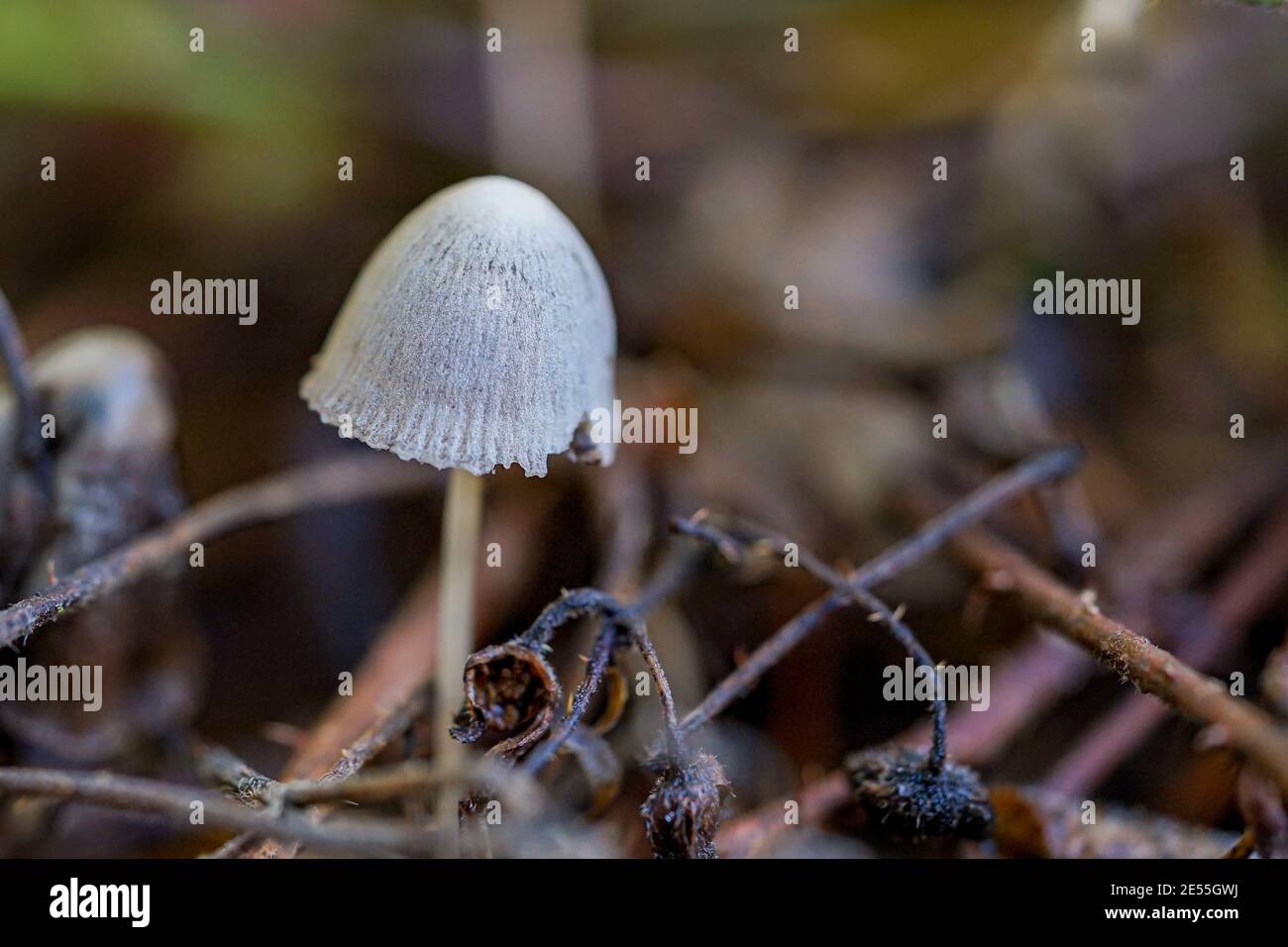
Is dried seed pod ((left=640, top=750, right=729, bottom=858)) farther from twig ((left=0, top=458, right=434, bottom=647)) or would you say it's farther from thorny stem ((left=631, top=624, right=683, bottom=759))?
twig ((left=0, top=458, right=434, bottom=647))

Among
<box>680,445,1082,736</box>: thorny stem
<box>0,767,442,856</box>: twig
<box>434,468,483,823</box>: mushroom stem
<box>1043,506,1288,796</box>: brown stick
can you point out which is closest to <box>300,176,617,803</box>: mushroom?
<box>434,468,483,823</box>: mushroom stem

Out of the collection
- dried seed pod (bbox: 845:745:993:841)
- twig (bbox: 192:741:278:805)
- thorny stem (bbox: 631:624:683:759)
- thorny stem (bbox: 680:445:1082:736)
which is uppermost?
thorny stem (bbox: 680:445:1082:736)

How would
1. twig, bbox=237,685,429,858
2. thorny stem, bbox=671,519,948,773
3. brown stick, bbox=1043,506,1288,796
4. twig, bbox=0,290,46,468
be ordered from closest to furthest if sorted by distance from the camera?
twig, bbox=237,685,429,858 → thorny stem, bbox=671,519,948,773 → twig, bbox=0,290,46,468 → brown stick, bbox=1043,506,1288,796

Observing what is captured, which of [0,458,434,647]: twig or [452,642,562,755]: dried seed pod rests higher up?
[0,458,434,647]: twig

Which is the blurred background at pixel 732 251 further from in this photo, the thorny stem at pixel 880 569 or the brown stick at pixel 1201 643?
the thorny stem at pixel 880 569

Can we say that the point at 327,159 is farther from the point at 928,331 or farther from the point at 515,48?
the point at 928,331
